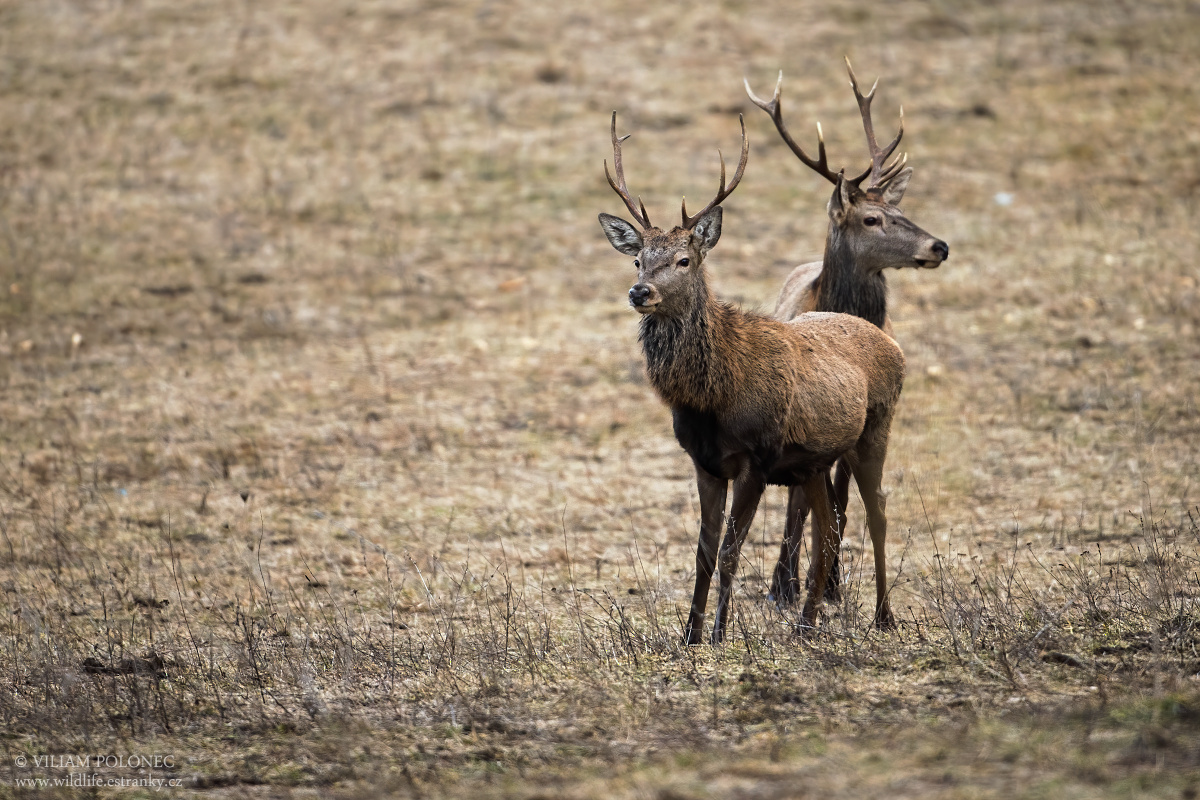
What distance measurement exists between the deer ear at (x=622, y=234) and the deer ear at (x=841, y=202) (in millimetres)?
2523

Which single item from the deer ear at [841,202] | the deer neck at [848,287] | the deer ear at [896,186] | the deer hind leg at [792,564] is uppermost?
the deer ear at [896,186]

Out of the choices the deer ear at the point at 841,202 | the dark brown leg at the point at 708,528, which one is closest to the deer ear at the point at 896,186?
the deer ear at the point at 841,202

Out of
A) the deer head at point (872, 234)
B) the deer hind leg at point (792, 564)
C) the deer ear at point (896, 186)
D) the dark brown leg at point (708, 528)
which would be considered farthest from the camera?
the deer ear at point (896, 186)

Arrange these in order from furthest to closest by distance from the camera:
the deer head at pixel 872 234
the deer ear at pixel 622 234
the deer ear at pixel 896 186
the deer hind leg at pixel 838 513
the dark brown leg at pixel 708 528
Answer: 1. the deer ear at pixel 896 186
2. the deer head at pixel 872 234
3. the deer hind leg at pixel 838 513
4. the deer ear at pixel 622 234
5. the dark brown leg at pixel 708 528

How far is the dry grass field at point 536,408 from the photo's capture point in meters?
5.53

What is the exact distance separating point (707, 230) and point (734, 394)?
1063 millimetres

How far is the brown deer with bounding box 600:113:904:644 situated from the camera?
7004 mm

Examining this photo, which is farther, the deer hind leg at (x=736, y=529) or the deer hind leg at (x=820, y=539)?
the deer hind leg at (x=820, y=539)

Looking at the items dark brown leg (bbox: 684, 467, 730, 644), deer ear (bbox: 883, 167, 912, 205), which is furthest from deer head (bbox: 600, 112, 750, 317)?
deer ear (bbox: 883, 167, 912, 205)

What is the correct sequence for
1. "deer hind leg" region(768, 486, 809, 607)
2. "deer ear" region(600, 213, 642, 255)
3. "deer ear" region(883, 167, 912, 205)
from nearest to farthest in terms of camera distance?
"deer ear" region(600, 213, 642, 255) < "deer hind leg" region(768, 486, 809, 607) < "deer ear" region(883, 167, 912, 205)

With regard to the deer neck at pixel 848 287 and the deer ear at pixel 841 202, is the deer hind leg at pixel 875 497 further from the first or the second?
the deer ear at pixel 841 202

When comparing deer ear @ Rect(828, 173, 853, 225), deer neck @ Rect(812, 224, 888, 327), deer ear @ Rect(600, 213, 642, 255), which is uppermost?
deer ear @ Rect(828, 173, 853, 225)

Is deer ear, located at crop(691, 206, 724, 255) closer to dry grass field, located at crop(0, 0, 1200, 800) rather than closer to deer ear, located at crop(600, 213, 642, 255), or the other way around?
deer ear, located at crop(600, 213, 642, 255)

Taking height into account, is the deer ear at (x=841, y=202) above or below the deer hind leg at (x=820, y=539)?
above
